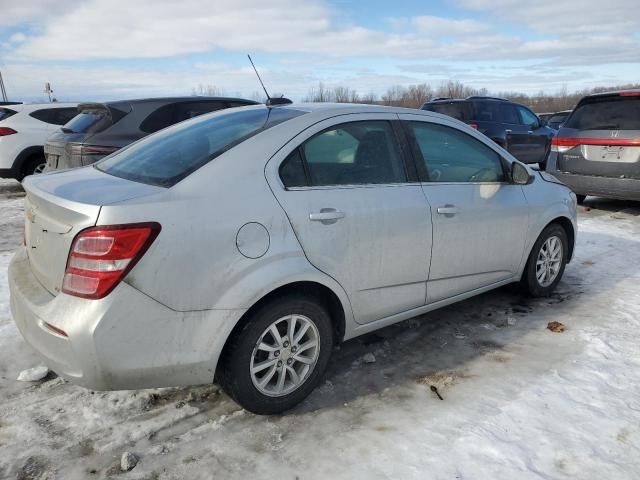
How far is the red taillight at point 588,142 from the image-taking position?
7.16 metres

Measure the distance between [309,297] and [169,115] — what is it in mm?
4814

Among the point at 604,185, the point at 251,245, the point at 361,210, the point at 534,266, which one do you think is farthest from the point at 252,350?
the point at 604,185

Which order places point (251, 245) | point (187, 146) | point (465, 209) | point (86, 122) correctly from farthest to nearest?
point (86, 122)
point (465, 209)
point (187, 146)
point (251, 245)

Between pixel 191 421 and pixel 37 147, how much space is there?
828 cm

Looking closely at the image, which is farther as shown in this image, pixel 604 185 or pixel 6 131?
pixel 6 131

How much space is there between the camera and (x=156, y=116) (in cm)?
674

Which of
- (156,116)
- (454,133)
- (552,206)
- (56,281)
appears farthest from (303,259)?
(156,116)

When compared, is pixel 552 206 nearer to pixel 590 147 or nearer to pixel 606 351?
pixel 606 351

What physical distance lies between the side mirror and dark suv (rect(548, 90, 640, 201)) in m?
4.14

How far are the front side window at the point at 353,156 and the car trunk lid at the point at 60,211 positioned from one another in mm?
861

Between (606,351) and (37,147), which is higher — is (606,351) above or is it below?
below

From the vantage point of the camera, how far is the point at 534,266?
4430 mm

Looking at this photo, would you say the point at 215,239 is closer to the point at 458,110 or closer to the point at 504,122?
the point at 458,110

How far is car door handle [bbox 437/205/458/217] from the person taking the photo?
3420 mm
